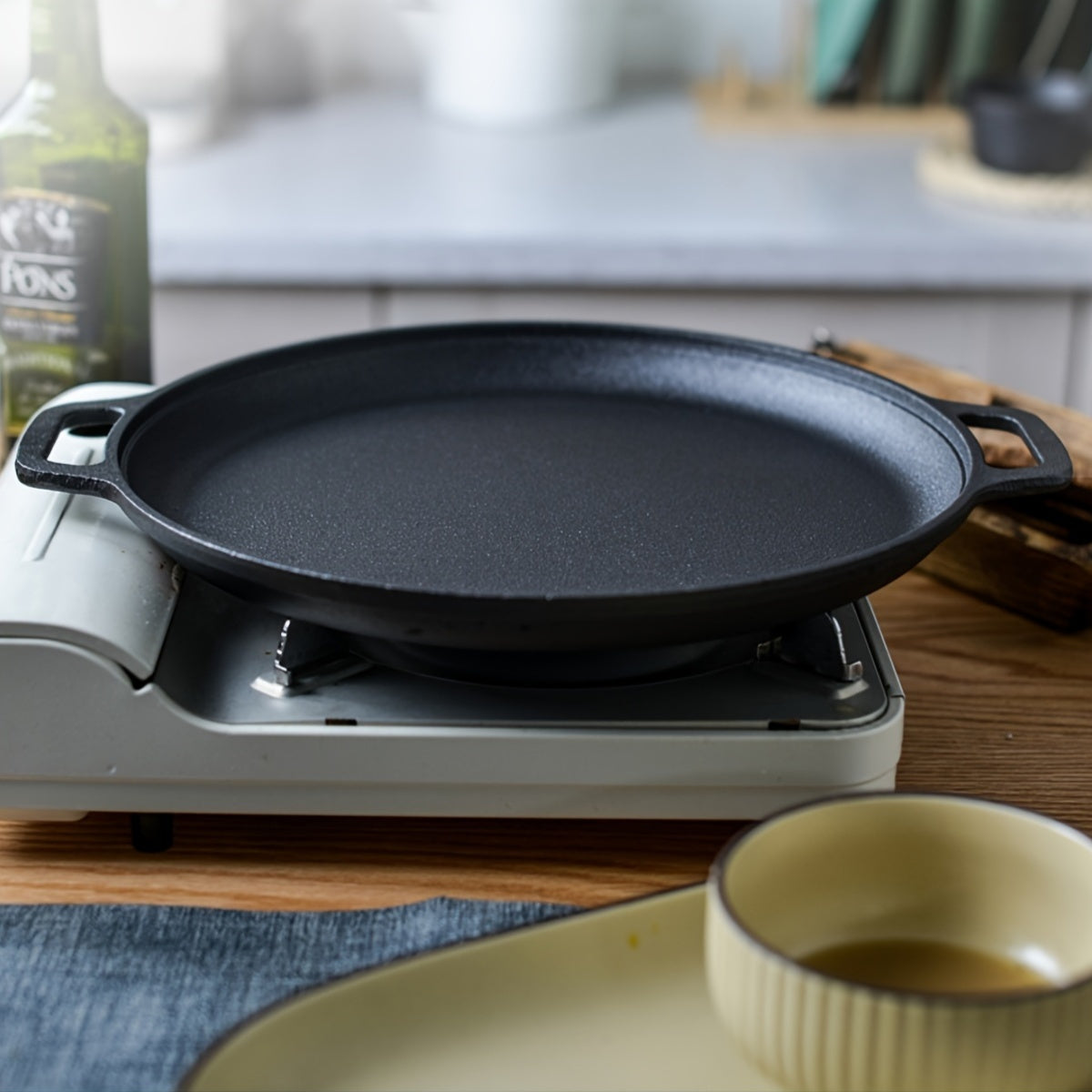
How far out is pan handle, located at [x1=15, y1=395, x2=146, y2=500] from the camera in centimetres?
65

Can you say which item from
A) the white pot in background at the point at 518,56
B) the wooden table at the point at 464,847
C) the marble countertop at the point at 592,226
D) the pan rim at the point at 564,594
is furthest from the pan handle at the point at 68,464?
the white pot in background at the point at 518,56

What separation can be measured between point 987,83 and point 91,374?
51.9 inches

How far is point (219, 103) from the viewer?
2.12m

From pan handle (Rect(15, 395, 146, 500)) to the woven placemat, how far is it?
1.23 meters

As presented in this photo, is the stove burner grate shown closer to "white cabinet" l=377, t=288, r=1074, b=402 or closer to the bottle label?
the bottle label

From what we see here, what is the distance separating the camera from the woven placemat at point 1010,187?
67.5 inches

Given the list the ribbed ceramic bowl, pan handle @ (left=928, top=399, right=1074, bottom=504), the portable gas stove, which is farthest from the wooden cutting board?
the ribbed ceramic bowl

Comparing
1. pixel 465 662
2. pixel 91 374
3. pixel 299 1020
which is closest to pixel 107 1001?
pixel 299 1020

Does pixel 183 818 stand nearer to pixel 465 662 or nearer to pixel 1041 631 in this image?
pixel 465 662

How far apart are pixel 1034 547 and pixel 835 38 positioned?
1.45 m

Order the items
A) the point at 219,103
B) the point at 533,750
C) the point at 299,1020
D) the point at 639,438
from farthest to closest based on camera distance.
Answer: the point at 219,103
the point at 639,438
the point at 533,750
the point at 299,1020

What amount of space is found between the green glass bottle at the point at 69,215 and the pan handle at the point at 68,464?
203 mm

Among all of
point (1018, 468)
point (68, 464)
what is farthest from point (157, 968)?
point (1018, 468)

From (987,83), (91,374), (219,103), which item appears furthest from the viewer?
(219,103)
